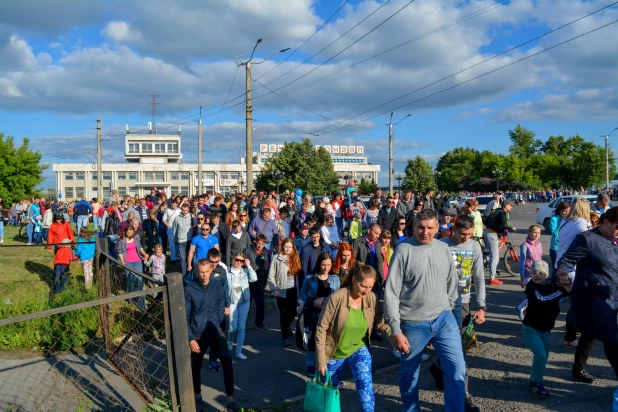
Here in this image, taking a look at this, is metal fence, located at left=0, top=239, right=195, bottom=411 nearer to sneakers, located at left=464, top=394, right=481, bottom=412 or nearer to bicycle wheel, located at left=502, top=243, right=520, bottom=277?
sneakers, located at left=464, top=394, right=481, bottom=412

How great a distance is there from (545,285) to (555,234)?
436cm

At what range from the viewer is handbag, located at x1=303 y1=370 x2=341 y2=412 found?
406cm

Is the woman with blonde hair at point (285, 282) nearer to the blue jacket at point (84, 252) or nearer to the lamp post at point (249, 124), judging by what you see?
the blue jacket at point (84, 252)

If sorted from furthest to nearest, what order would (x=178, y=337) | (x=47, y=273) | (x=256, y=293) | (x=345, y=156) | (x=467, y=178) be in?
1. (x=345, y=156)
2. (x=467, y=178)
3. (x=47, y=273)
4. (x=256, y=293)
5. (x=178, y=337)

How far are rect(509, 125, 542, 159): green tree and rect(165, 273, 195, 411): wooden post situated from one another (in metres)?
113

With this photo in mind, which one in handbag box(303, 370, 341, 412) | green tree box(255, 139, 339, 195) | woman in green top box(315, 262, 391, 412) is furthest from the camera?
green tree box(255, 139, 339, 195)

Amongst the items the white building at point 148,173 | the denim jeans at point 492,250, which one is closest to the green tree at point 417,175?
the white building at point 148,173

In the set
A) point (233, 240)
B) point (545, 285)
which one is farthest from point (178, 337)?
point (233, 240)

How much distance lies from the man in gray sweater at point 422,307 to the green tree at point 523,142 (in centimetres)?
11188

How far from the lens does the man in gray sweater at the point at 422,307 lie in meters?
4.24

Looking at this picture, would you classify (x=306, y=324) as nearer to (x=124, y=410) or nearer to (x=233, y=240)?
(x=124, y=410)

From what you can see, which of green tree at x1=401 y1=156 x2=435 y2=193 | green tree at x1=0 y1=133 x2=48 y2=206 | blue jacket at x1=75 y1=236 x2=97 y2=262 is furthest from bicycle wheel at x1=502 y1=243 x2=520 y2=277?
green tree at x1=401 y1=156 x2=435 y2=193

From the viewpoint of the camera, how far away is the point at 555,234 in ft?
29.7

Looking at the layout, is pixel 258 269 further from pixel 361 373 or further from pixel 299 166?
pixel 299 166
